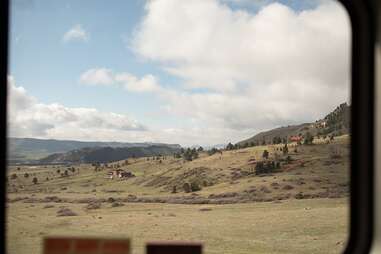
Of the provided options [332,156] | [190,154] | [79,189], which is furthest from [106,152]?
[332,156]

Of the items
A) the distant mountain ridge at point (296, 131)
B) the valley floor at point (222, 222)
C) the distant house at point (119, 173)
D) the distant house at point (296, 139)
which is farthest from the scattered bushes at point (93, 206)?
the distant house at point (296, 139)

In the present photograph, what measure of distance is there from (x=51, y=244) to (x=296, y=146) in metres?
23.7

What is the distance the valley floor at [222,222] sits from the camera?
10031 mm

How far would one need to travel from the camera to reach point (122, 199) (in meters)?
21.5

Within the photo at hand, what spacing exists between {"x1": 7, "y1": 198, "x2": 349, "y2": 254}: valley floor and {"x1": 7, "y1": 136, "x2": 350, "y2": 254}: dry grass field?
0.18ft

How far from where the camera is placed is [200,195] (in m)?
21.9

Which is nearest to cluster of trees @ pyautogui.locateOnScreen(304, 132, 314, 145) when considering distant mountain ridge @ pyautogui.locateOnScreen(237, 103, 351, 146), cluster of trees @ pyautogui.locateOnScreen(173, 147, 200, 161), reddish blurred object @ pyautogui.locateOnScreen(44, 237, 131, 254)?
distant mountain ridge @ pyautogui.locateOnScreen(237, 103, 351, 146)

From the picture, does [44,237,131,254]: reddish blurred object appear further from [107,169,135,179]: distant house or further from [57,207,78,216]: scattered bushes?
[107,169,135,179]: distant house

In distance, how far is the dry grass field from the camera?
1506 centimetres

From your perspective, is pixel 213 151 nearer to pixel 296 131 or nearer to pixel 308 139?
pixel 308 139

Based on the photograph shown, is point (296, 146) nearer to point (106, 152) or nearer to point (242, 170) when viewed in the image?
point (242, 170)

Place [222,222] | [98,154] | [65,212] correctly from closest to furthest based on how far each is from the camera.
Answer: [222,222] → [65,212] → [98,154]

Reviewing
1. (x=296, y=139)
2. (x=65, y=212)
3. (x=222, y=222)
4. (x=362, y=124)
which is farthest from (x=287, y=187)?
(x=362, y=124)

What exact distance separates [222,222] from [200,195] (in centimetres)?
547
